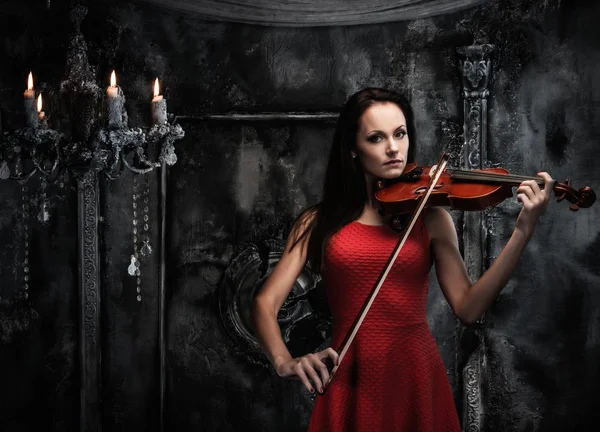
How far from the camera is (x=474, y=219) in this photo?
3225 mm

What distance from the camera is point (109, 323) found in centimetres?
359

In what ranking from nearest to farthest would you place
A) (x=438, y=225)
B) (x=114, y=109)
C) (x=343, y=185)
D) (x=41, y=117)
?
(x=438, y=225), (x=343, y=185), (x=114, y=109), (x=41, y=117)

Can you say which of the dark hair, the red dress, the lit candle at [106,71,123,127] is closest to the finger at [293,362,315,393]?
the red dress

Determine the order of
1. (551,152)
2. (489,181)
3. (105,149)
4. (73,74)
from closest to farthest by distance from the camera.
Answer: (489,181) → (105,149) → (73,74) → (551,152)

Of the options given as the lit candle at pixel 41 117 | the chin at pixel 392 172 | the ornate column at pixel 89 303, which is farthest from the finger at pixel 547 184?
the ornate column at pixel 89 303

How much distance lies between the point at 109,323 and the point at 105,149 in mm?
1444

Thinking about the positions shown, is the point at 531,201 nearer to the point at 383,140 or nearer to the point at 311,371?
the point at 383,140

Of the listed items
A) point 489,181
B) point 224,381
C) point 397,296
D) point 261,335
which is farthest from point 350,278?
point 224,381

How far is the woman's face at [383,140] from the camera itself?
2.13 m

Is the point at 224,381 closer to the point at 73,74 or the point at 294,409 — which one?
the point at 294,409

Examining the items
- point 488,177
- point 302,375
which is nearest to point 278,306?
point 302,375

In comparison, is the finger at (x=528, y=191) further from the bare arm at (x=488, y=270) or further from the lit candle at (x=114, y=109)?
the lit candle at (x=114, y=109)

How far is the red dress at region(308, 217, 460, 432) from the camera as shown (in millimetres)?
2008

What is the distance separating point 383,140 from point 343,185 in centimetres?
17
